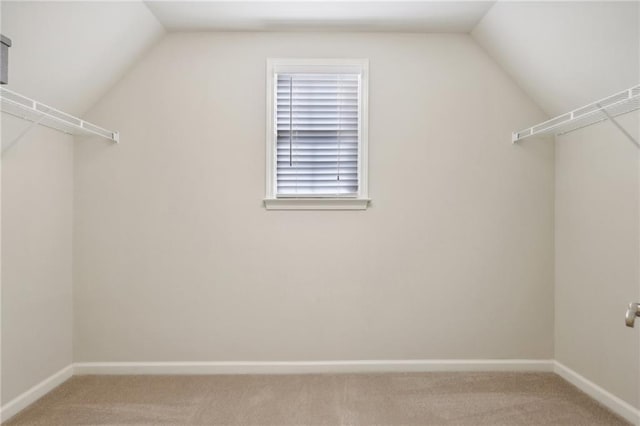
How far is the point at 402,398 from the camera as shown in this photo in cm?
260

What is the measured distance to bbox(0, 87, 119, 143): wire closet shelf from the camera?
7.01ft

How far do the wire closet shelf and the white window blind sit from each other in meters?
1.17

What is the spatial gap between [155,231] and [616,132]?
292 cm

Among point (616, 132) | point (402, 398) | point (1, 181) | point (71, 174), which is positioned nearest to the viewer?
point (1, 181)

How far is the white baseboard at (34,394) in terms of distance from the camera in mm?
2344

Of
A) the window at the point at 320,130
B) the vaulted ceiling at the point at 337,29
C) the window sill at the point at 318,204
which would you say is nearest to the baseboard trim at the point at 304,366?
the window sill at the point at 318,204

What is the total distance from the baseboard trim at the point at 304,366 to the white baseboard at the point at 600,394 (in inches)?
4.9

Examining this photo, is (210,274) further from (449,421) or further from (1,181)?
(449,421)

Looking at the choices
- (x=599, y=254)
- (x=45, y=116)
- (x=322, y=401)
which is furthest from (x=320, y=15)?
(x=322, y=401)

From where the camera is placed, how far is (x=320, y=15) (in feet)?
9.05

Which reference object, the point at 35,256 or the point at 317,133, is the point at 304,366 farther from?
the point at 35,256

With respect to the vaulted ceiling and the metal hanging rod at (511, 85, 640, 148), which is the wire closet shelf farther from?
the metal hanging rod at (511, 85, 640, 148)

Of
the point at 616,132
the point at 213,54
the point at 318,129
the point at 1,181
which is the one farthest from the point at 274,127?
the point at 616,132

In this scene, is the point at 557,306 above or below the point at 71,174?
below
